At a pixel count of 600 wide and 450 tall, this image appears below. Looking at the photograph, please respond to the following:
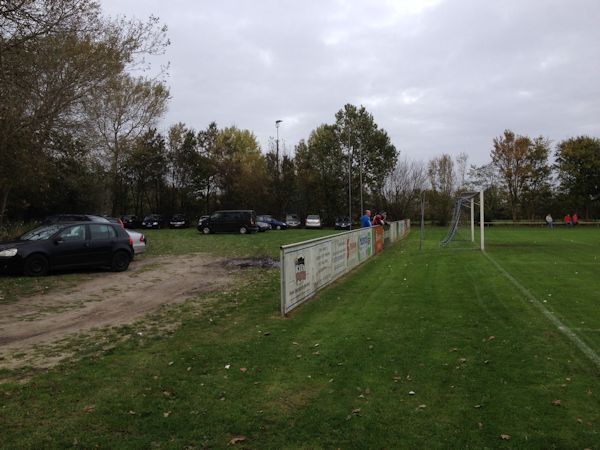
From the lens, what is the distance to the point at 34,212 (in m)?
39.0

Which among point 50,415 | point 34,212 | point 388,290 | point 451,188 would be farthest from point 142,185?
point 50,415

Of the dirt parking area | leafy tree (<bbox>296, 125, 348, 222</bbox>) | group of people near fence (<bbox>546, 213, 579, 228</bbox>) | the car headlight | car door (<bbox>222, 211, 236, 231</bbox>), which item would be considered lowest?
the dirt parking area

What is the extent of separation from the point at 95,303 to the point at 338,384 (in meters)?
6.44

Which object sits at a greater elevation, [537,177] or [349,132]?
[349,132]

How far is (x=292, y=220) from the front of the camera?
52.6 meters

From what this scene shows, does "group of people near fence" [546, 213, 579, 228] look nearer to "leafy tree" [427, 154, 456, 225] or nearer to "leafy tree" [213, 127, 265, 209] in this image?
"leafy tree" [427, 154, 456, 225]

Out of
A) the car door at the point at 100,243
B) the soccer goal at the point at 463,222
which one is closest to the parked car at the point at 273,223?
the soccer goal at the point at 463,222

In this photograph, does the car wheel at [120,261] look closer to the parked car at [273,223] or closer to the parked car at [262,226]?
the parked car at [262,226]

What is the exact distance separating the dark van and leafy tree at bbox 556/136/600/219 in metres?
39.9

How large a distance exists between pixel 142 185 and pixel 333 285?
46705 millimetres

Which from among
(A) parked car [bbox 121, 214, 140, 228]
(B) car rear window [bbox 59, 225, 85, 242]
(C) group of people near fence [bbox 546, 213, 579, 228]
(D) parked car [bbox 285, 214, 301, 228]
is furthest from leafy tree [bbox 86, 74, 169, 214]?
(C) group of people near fence [bbox 546, 213, 579, 228]

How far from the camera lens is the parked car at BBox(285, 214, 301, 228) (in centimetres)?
5205

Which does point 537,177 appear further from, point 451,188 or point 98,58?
point 98,58

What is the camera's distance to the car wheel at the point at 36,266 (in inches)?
500
